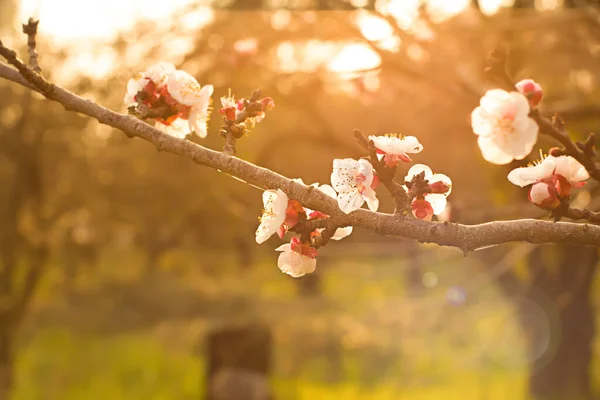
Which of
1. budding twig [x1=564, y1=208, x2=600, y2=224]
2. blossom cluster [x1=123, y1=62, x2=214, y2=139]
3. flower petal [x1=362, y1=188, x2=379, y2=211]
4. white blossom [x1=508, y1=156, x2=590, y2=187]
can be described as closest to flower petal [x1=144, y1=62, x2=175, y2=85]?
blossom cluster [x1=123, y1=62, x2=214, y2=139]

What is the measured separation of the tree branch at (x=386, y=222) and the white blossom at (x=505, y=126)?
0.52 ft

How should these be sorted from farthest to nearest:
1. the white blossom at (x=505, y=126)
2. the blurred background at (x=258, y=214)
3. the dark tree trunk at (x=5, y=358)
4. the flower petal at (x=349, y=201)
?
the dark tree trunk at (x=5, y=358)
the blurred background at (x=258, y=214)
the flower petal at (x=349, y=201)
the white blossom at (x=505, y=126)

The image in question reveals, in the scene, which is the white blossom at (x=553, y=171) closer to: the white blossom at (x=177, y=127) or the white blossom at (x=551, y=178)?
the white blossom at (x=551, y=178)

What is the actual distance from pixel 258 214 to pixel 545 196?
11.1 feet

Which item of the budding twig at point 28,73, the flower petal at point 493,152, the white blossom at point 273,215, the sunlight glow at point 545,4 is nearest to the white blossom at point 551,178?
the flower petal at point 493,152

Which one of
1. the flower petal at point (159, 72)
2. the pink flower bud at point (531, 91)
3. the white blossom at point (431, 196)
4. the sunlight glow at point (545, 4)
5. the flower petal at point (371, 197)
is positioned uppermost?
the flower petal at point (159, 72)

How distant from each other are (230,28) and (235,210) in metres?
2.43

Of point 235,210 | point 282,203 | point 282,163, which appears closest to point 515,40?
point 235,210

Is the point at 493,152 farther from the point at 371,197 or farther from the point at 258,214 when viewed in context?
the point at 258,214

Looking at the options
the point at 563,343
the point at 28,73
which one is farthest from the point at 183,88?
the point at 563,343

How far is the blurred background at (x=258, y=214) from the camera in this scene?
18.3 ft

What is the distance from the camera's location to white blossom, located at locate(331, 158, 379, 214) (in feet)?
5.38

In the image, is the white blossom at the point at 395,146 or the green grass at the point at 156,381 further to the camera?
the green grass at the point at 156,381

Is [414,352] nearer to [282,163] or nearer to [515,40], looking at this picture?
[282,163]
